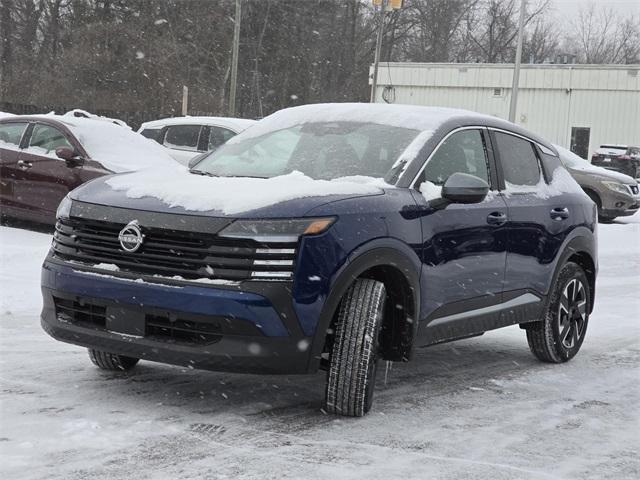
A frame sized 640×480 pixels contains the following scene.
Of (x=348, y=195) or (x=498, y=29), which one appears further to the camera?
(x=498, y=29)

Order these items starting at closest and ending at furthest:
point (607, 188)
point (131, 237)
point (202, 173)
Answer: point (131, 237) → point (202, 173) → point (607, 188)

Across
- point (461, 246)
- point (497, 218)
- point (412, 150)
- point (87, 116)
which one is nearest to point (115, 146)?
point (87, 116)

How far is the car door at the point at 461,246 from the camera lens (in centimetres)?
563

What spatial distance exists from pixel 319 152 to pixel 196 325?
156cm

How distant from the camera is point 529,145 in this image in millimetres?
7129

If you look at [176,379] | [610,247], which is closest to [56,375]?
[176,379]

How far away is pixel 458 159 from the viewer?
20.3 ft

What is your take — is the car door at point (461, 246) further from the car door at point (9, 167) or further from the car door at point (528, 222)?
the car door at point (9, 167)

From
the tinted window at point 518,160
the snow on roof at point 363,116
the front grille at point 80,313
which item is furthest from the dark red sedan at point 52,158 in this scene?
the front grille at point 80,313

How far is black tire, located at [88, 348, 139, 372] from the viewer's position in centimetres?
584

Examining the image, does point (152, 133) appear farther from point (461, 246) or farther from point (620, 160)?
point (620, 160)

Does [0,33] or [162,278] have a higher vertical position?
[0,33]

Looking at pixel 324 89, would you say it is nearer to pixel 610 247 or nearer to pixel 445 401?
pixel 610 247

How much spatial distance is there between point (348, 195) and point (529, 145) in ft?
7.89
